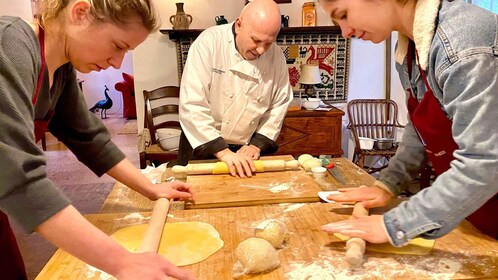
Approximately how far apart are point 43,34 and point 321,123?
2.62 meters

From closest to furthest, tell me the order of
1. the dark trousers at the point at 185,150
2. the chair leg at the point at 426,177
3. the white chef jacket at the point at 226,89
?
the white chef jacket at the point at 226,89, the dark trousers at the point at 185,150, the chair leg at the point at 426,177

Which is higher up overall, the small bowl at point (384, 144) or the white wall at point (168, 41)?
the white wall at point (168, 41)

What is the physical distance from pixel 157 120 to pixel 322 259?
3.10 m

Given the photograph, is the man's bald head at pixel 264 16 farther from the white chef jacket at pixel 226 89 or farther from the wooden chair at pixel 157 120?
the wooden chair at pixel 157 120

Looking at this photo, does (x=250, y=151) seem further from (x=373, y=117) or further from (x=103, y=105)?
(x=103, y=105)

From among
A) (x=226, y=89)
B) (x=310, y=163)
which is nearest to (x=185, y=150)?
(x=226, y=89)

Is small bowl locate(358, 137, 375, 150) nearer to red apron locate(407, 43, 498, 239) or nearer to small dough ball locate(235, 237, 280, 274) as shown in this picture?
red apron locate(407, 43, 498, 239)

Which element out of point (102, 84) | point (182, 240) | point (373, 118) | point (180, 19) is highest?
point (180, 19)

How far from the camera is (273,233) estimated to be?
923mm

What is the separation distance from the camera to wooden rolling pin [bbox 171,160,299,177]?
4.75ft

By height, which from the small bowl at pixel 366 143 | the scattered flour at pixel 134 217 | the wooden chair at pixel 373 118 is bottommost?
the small bowl at pixel 366 143

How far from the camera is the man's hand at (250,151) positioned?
5.56 ft

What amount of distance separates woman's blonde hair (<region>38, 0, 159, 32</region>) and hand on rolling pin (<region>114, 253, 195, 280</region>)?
1.52 feet

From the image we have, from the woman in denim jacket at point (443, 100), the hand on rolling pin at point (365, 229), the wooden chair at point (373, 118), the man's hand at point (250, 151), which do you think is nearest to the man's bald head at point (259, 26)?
the man's hand at point (250, 151)
